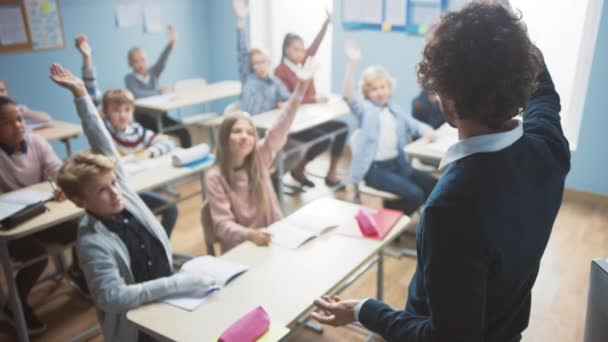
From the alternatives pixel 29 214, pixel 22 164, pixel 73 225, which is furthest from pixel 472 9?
pixel 22 164

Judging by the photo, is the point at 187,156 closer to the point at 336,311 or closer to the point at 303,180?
the point at 303,180

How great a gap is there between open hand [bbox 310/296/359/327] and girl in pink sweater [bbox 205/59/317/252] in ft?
3.62

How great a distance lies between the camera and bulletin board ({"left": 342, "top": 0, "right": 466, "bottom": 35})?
4.63 meters

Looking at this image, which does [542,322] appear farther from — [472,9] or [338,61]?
[338,61]

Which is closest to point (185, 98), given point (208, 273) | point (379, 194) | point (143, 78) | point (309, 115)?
point (143, 78)

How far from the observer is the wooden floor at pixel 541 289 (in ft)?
8.49

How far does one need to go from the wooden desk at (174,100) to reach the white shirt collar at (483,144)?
12.4ft

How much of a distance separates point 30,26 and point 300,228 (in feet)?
12.7

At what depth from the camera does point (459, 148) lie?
92 centimetres

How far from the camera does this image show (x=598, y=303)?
969mm

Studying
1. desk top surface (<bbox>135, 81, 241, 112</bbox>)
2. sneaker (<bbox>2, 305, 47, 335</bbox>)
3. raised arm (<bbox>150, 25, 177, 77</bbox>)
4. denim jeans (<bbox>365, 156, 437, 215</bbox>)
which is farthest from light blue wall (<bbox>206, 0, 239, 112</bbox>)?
sneaker (<bbox>2, 305, 47, 335</bbox>)

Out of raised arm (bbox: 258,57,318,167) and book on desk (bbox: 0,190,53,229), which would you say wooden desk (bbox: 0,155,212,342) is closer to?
book on desk (bbox: 0,190,53,229)

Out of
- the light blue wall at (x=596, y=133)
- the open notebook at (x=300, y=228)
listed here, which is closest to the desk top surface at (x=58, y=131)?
the open notebook at (x=300, y=228)

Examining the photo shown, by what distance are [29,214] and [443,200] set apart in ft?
6.91
